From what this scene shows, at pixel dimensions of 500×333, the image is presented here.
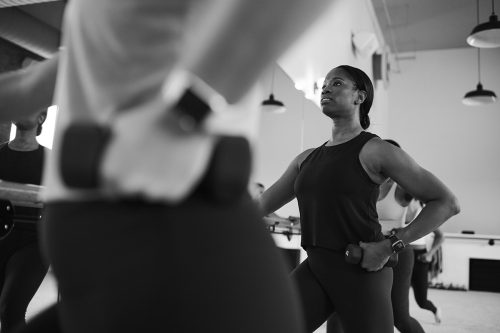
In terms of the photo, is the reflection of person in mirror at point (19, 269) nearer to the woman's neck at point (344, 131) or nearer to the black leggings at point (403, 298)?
the woman's neck at point (344, 131)

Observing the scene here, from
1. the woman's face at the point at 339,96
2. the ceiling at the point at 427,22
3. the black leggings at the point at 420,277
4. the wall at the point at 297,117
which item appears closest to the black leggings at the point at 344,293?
the woman's face at the point at 339,96

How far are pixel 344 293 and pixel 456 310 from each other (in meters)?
4.64

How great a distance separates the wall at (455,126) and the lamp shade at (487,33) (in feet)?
13.2

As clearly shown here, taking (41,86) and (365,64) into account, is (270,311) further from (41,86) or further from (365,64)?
(365,64)

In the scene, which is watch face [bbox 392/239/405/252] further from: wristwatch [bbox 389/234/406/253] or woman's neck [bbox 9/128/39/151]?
woman's neck [bbox 9/128/39/151]

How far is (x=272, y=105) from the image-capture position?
551 cm

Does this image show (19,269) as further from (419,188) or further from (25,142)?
(419,188)

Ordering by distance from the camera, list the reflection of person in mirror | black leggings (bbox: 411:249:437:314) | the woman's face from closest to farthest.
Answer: the reflection of person in mirror, the woman's face, black leggings (bbox: 411:249:437:314)

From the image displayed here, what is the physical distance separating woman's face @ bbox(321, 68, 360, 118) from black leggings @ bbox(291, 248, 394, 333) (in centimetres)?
58

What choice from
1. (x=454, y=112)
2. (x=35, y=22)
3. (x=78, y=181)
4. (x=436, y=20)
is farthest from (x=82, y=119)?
(x=454, y=112)

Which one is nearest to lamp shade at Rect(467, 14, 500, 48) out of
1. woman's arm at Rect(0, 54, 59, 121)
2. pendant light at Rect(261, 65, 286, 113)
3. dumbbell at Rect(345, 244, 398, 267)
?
pendant light at Rect(261, 65, 286, 113)

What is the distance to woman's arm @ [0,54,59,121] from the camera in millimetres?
767

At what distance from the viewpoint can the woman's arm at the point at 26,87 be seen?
2.52 ft

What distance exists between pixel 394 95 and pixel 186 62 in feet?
31.4
